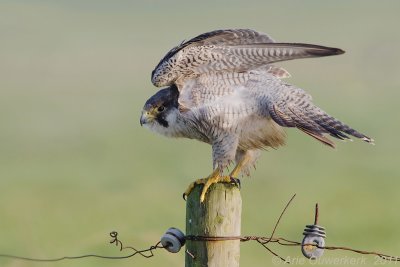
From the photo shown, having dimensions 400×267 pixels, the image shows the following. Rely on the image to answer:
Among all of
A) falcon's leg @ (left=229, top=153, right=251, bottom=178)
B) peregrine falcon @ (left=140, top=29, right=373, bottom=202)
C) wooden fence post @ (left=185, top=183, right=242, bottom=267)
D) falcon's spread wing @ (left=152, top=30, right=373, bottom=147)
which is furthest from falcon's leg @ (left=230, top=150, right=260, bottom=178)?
wooden fence post @ (left=185, top=183, right=242, bottom=267)

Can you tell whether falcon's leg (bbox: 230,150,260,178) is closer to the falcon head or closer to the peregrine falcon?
the peregrine falcon

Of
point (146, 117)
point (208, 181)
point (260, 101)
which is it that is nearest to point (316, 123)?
point (260, 101)

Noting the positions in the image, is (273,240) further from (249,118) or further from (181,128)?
(181,128)

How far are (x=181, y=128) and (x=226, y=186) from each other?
1.52 metres

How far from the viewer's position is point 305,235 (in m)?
4.33

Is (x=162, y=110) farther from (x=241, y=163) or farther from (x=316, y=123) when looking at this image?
(x=316, y=123)

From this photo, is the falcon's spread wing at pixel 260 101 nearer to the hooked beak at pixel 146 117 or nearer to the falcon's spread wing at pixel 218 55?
the falcon's spread wing at pixel 218 55

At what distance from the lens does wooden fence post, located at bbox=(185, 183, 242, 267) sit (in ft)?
14.0

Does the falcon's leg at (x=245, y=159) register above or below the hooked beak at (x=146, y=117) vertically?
below

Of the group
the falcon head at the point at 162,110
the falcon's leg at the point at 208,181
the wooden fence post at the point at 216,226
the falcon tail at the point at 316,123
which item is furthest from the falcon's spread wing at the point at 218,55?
the wooden fence post at the point at 216,226

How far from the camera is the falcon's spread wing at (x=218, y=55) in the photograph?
536 centimetres

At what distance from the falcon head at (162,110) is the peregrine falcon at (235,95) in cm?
15

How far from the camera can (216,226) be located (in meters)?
4.28

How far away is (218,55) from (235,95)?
1.06 ft
